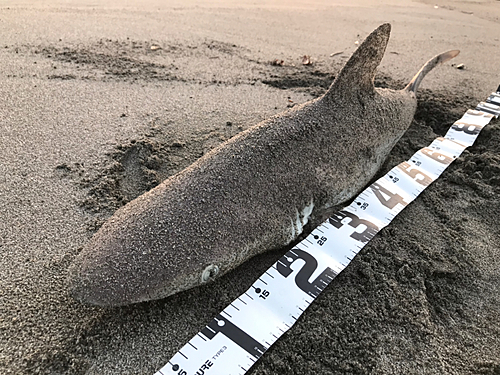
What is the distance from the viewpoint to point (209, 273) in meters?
1.75

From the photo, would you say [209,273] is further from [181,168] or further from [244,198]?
[181,168]

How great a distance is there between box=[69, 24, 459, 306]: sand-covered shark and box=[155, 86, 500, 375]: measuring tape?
0.12m

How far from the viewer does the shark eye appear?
5.67ft

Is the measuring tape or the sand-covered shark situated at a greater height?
the sand-covered shark

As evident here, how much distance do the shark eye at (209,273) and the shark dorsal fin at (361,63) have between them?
1340 mm

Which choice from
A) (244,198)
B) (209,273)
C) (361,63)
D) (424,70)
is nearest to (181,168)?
(244,198)

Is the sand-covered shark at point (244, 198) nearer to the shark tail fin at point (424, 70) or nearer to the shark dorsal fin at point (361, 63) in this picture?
the shark dorsal fin at point (361, 63)

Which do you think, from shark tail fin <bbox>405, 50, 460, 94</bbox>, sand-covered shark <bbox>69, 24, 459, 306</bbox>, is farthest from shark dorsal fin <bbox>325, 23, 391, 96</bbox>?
shark tail fin <bbox>405, 50, 460, 94</bbox>

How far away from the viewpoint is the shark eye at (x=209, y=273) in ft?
5.67

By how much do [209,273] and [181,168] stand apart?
1080mm

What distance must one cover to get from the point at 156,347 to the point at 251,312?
1.52 feet

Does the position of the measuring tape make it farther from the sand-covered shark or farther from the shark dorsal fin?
the shark dorsal fin

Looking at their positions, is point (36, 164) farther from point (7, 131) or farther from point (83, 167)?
point (7, 131)

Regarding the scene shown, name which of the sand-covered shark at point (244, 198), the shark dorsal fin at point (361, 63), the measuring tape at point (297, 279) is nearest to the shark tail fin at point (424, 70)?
the measuring tape at point (297, 279)
